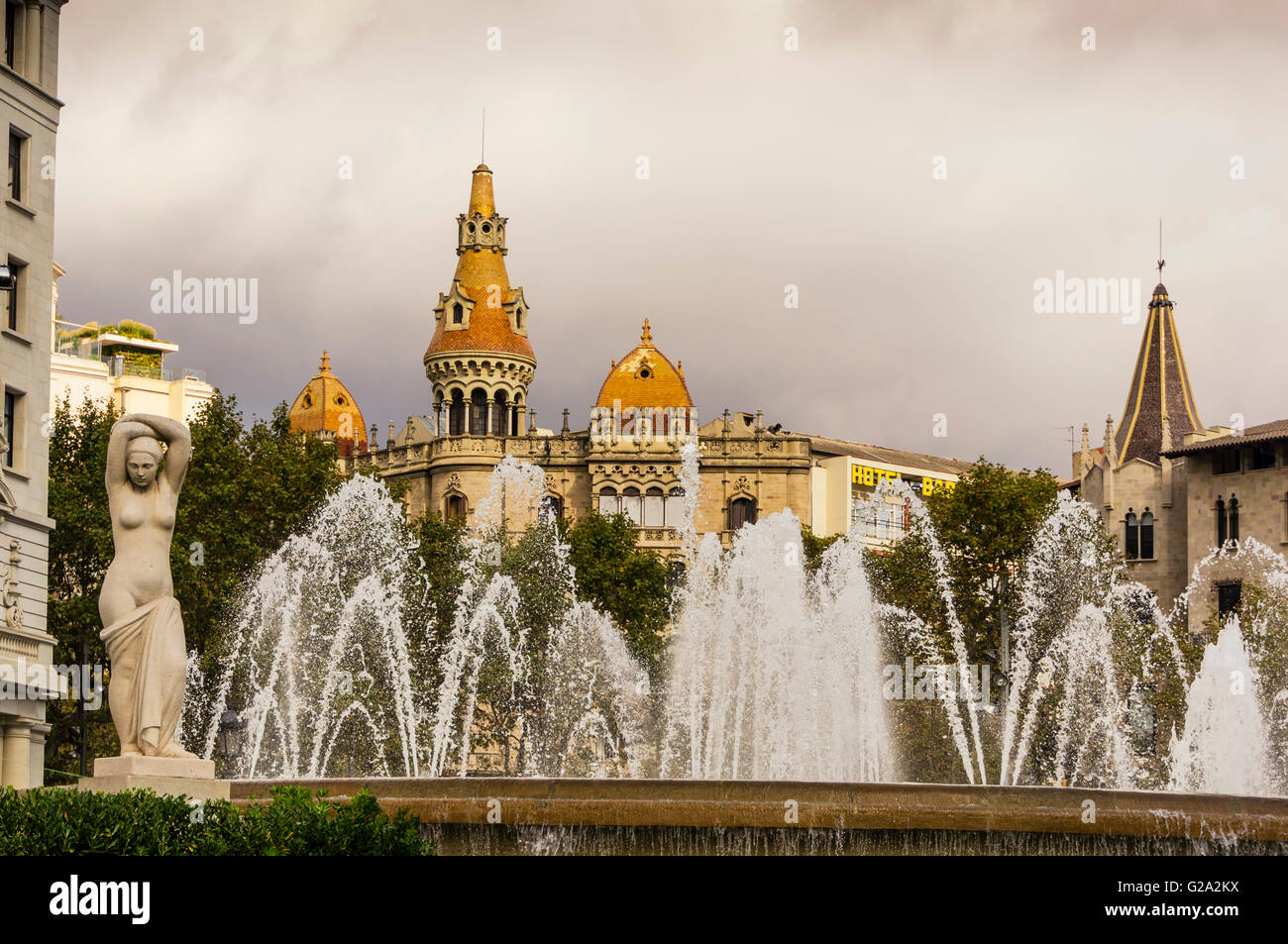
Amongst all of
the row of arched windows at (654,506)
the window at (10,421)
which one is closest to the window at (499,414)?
the row of arched windows at (654,506)

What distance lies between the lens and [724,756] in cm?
4547

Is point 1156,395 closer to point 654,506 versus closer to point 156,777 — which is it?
point 654,506

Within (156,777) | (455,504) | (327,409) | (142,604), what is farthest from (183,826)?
(327,409)

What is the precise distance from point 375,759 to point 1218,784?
63.9ft

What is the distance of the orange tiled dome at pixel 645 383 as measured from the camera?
89688 mm

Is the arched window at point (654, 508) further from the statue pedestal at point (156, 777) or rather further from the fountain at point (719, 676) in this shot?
the statue pedestal at point (156, 777)

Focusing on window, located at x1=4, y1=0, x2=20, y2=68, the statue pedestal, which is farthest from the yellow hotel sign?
the statue pedestal

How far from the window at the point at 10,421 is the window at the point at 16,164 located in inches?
149

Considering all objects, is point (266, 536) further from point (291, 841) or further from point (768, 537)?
point (291, 841)

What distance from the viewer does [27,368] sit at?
3391 centimetres

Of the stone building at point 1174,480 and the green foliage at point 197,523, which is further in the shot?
the stone building at point 1174,480
